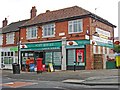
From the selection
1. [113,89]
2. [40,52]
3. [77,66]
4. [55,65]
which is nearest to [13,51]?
[40,52]

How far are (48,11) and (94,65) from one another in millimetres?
12602

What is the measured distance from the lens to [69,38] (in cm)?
2819

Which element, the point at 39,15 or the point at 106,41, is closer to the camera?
the point at 106,41

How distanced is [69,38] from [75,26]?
161 centimetres

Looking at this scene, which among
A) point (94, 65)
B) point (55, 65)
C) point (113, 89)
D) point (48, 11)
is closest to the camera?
point (113, 89)

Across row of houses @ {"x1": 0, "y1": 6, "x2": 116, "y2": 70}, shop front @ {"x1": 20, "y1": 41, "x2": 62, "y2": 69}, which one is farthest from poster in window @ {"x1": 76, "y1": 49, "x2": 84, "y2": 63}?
shop front @ {"x1": 20, "y1": 41, "x2": 62, "y2": 69}

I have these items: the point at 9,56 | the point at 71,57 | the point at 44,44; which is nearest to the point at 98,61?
the point at 71,57

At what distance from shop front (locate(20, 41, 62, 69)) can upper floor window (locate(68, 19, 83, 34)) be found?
2.24 m

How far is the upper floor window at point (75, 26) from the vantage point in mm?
27627

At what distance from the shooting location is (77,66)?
2748 cm

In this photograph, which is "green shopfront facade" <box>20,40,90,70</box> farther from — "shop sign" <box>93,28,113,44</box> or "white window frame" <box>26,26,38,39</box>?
"shop sign" <box>93,28,113,44</box>

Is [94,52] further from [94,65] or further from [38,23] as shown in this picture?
[38,23]

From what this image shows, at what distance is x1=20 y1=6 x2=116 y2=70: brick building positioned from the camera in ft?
88.0

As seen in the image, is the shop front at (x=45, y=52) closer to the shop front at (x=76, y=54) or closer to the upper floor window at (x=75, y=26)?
the shop front at (x=76, y=54)
